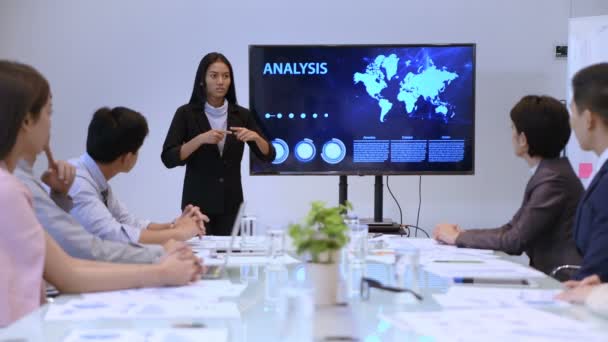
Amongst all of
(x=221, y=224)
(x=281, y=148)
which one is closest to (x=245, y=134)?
(x=221, y=224)

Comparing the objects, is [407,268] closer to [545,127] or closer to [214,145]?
[545,127]

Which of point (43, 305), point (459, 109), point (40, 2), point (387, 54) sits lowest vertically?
point (43, 305)

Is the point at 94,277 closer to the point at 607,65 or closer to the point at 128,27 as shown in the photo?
the point at 607,65

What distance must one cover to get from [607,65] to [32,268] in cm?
179

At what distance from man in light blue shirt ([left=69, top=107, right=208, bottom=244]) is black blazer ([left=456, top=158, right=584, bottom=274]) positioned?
121 cm

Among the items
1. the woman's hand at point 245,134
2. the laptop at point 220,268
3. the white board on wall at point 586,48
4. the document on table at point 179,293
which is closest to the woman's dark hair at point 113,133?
the laptop at point 220,268

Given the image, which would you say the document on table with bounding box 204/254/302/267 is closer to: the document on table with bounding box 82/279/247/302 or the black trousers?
the document on table with bounding box 82/279/247/302

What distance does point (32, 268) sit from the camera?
70.2 inches

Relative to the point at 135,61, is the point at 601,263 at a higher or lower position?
lower

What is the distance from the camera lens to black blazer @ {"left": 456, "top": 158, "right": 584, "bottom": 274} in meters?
2.71

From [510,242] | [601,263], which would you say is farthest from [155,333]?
[510,242]

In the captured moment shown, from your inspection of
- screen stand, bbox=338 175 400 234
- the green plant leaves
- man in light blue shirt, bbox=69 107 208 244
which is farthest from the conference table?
screen stand, bbox=338 175 400 234

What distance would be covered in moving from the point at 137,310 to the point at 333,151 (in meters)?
3.18

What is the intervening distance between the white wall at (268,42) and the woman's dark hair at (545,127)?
95.8 inches
